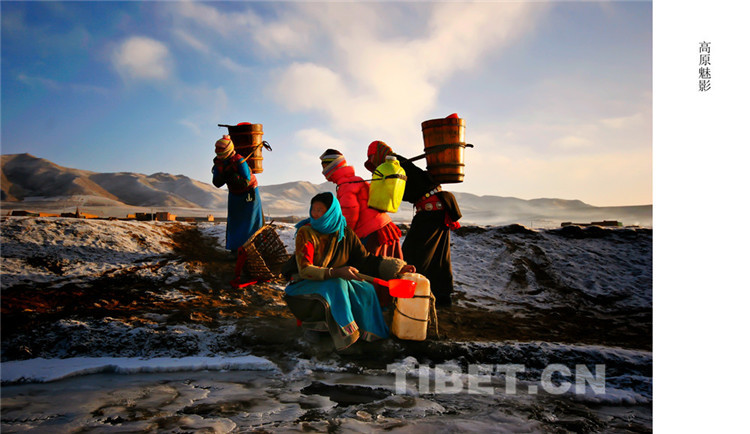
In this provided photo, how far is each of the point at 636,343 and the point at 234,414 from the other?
4.86 m

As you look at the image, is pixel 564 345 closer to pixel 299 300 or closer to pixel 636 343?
pixel 636 343

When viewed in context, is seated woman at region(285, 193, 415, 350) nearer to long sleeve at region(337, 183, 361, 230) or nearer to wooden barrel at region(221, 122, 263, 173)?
long sleeve at region(337, 183, 361, 230)

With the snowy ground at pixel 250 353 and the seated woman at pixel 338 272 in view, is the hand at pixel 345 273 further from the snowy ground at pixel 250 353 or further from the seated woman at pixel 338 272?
the snowy ground at pixel 250 353

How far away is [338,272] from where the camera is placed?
3965mm

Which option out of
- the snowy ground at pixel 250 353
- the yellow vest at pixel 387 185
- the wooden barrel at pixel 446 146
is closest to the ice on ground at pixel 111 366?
the snowy ground at pixel 250 353

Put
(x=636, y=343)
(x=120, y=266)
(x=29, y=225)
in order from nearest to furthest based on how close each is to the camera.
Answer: (x=636, y=343) < (x=120, y=266) < (x=29, y=225)

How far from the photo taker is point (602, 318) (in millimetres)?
6473

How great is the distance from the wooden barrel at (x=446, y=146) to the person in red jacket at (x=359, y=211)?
3.15ft

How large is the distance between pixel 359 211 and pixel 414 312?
1.55 m

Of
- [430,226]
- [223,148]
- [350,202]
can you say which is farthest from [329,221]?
[223,148]

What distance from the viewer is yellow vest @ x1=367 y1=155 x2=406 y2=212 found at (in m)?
4.87

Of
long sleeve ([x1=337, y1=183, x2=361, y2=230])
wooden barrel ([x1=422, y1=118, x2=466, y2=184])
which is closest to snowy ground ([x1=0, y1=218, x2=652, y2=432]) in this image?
long sleeve ([x1=337, y1=183, x2=361, y2=230])

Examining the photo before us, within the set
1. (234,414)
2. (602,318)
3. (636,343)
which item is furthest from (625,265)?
(234,414)

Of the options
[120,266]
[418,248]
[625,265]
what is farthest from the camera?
[625,265]
